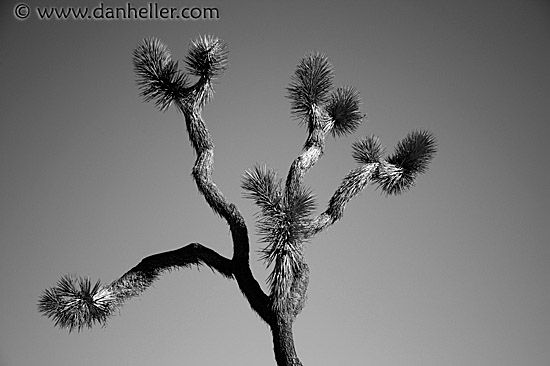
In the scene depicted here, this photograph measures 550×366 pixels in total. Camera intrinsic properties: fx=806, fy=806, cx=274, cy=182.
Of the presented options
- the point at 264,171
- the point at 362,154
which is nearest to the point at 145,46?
the point at 264,171

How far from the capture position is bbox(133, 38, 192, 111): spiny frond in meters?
4.91

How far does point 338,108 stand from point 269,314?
1.47 m

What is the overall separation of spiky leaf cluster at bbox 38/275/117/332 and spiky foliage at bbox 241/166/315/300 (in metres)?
1.05

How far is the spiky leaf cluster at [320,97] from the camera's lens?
502cm

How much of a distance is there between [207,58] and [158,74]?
0.32 metres

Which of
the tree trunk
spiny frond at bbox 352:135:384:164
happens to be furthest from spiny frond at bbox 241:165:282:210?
spiny frond at bbox 352:135:384:164

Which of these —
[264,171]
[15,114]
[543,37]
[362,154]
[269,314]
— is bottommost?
[269,314]

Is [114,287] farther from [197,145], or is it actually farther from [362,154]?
[362,154]

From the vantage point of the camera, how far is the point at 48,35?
6.68m

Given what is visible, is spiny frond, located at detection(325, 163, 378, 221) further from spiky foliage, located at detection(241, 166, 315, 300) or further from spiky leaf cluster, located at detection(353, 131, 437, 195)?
spiky foliage, located at detection(241, 166, 315, 300)

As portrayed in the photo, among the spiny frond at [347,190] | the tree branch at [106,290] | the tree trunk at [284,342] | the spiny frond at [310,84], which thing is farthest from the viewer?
the spiny frond at [310,84]

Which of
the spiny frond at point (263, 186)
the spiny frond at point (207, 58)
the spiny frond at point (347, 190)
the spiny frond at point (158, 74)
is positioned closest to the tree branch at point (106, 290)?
the spiny frond at point (263, 186)

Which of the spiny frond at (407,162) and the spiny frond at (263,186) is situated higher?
the spiny frond at (407,162)

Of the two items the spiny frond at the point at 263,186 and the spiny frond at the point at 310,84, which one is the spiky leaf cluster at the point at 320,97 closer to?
the spiny frond at the point at 310,84
